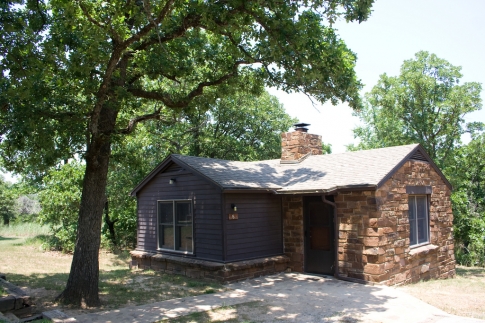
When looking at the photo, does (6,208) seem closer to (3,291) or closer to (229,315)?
(3,291)

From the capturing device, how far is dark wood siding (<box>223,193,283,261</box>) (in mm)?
9984

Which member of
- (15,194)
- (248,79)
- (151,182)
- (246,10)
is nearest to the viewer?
(246,10)

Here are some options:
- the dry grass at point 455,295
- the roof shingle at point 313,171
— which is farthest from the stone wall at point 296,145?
the dry grass at point 455,295

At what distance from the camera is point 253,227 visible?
10.5 metres

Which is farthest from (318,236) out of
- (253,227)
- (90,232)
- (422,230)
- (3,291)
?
(3,291)

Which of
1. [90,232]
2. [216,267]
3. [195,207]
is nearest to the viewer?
[90,232]

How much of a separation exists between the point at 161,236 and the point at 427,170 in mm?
8034

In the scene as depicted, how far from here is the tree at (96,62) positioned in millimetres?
6809

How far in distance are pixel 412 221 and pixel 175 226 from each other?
6553 mm

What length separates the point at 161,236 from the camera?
12.0 m

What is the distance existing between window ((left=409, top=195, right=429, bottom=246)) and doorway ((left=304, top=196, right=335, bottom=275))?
2261 mm

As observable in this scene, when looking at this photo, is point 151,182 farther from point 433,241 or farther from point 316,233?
point 433,241

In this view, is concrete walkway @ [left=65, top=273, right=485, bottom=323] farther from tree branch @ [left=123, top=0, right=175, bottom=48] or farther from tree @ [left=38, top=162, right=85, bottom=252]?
tree @ [left=38, top=162, right=85, bottom=252]

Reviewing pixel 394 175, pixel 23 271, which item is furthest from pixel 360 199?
pixel 23 271
